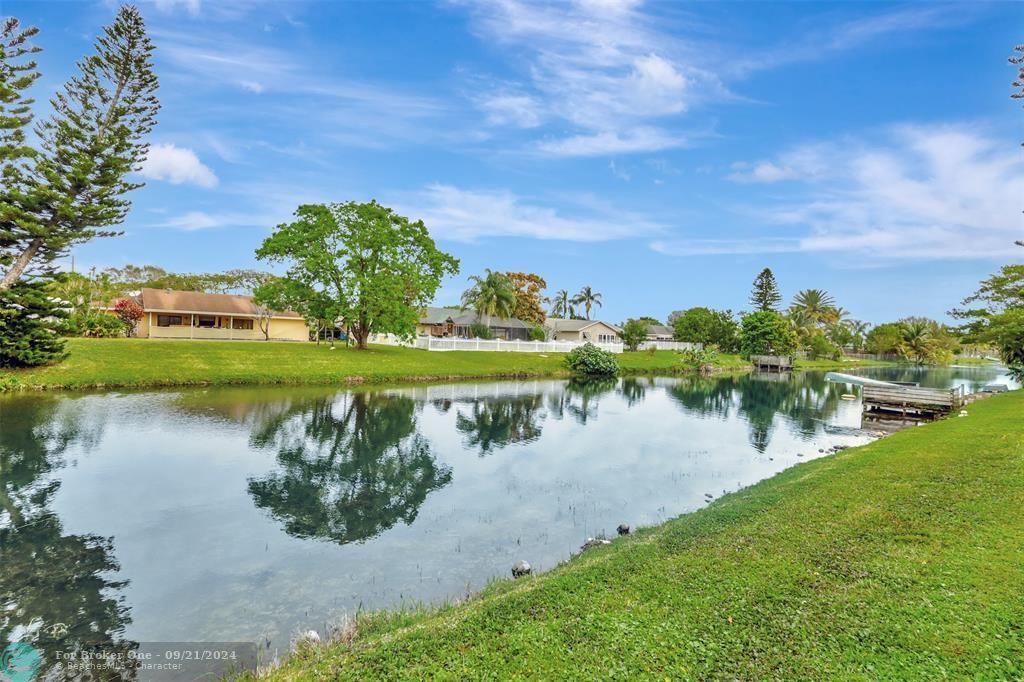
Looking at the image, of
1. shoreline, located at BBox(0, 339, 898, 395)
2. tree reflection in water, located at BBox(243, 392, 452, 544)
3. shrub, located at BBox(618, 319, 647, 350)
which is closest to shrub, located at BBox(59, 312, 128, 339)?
shoreline, located at BBox(0, 339, 898, 395)

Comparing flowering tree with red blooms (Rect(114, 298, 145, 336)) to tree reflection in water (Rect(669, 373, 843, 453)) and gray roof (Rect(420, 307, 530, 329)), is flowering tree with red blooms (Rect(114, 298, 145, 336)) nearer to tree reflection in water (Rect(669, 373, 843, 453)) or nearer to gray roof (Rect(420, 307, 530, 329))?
gray roof (Rect(420, 307, 530, 329))

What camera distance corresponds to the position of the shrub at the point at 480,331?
69062 mm

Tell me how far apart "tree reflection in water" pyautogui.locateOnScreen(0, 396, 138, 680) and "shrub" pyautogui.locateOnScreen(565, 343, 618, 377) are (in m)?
44.9

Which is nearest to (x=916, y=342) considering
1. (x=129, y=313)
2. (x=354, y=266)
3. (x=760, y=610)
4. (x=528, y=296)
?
(x=528, y=296)

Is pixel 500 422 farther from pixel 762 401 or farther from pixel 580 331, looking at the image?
pixel 580 331

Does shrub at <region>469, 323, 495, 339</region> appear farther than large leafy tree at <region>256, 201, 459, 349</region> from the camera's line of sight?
Yes

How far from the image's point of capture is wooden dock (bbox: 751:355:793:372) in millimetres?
72500

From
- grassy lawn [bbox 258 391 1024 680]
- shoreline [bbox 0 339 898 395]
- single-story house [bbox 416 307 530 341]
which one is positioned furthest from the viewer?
single-story house [bbox 416 307 530 341]

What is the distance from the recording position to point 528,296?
88.1 m

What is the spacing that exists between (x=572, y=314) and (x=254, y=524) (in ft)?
336

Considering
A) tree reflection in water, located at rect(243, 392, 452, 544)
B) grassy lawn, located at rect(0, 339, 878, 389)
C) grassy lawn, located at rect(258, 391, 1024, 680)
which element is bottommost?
tree reflection in water, located at rect(243, 392, 452, 544)

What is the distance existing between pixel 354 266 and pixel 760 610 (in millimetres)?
43853

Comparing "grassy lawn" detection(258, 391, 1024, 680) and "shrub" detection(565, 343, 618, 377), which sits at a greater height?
"shrub" detection(565, 343, 618, 377)

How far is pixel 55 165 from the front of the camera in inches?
810
